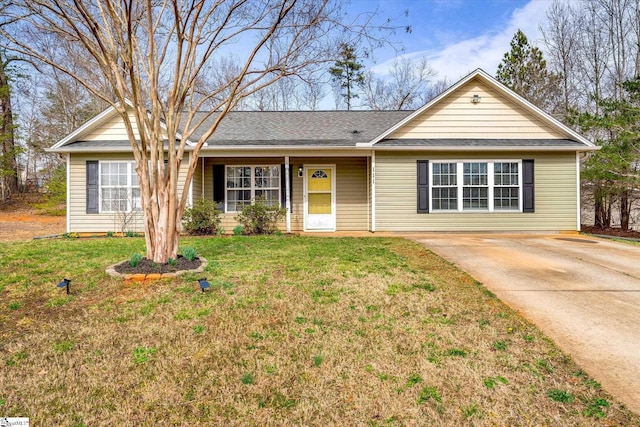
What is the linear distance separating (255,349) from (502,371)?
1888mm

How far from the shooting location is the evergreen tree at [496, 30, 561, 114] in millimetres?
20500

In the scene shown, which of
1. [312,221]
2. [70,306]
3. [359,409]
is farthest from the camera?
[312,221]

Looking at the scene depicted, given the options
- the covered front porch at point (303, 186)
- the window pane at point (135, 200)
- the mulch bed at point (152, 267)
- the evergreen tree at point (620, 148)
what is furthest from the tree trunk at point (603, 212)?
the window pane at point (135, 200)

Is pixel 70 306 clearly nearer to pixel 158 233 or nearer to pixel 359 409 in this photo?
pixel 158 233

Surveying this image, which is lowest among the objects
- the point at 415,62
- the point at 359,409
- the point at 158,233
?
the point at 359,409

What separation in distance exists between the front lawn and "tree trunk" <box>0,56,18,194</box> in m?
20.3

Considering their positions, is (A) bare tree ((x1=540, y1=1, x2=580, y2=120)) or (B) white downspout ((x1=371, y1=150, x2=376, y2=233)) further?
(A) bare tree ((x1=540, y1=1, x2=580, y2=120))

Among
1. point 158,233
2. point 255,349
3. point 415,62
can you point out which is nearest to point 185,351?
point 255,349

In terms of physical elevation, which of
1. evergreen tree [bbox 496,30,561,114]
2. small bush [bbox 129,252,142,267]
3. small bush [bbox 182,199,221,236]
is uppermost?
evergreen tree [bbox 496,30,561,114]

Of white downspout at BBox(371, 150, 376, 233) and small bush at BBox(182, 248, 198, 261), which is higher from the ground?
white downspout at BBox(371, 150, 376, 233)

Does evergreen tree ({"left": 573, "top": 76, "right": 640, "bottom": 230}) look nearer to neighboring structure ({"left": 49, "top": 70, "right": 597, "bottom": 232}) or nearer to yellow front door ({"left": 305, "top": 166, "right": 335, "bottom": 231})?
neighboring structure ({"left": 49, "top": 70, "right": 597, "bottom": 232})

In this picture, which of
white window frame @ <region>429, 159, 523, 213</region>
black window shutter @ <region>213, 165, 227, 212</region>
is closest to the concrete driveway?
white window frame @ <region>429, 159, 523, 213</region>

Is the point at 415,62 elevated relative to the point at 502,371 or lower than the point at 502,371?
elevated

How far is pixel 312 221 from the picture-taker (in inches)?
447
